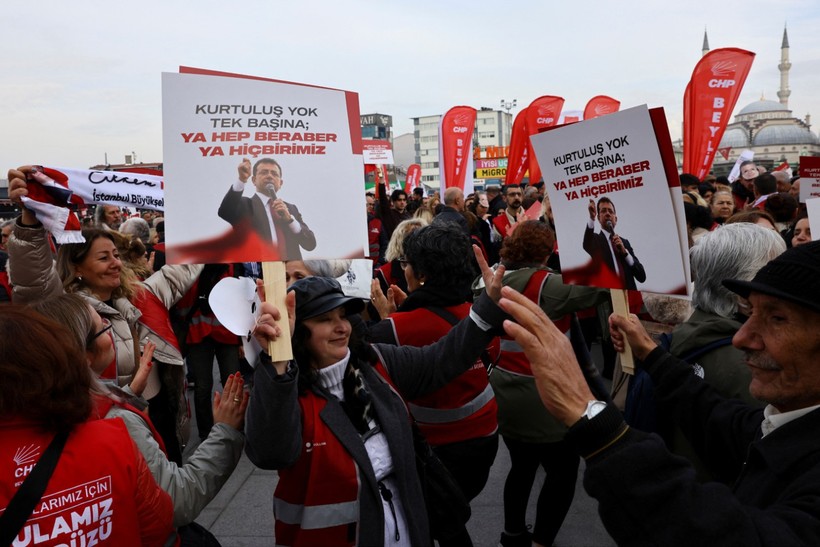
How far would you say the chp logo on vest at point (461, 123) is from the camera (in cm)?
1404

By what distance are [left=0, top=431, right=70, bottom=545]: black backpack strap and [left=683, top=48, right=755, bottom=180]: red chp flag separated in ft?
33.0

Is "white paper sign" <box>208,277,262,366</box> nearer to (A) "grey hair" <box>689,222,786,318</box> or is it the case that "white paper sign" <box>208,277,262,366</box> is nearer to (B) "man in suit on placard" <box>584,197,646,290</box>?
(B) "man in suit on placard" <box>584,197,646,290</box>

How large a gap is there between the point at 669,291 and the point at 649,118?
0.65 meters

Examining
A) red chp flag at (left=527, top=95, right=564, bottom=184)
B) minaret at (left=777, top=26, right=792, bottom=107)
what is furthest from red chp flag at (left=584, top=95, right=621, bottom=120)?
minaret at (left=777, top=26, right=792, bottom=107)

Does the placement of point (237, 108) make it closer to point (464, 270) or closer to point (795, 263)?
point (464, 270)

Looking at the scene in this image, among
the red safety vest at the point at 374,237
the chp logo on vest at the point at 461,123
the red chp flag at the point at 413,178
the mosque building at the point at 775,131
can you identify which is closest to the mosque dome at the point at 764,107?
the mosque building at the point at 775,131

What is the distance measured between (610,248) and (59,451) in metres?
2.08

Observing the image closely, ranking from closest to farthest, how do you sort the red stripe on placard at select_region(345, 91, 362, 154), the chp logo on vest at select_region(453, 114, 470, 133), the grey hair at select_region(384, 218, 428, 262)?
the red stripe on placard at select_region(345, 91, 362, 154)
the grey hair at select_region(384, 218, 428, 262)
the chp logo on vest at select_region(453, 114, 470, 133)

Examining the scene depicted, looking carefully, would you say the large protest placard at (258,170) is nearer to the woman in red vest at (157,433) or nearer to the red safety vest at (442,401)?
the woman in red vest at (157,433)

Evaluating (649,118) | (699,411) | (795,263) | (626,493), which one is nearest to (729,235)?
(649,118)

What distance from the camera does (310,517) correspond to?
2.19 metres

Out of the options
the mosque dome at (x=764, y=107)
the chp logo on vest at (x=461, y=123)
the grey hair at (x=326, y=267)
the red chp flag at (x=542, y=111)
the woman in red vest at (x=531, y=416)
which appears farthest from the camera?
the mosque dome at (x=764, y=107)

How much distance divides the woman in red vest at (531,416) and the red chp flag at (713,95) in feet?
24.0

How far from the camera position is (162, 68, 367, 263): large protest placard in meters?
2.24
